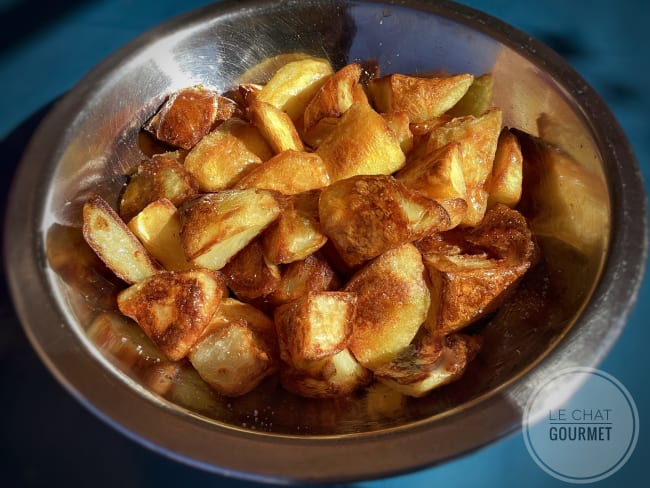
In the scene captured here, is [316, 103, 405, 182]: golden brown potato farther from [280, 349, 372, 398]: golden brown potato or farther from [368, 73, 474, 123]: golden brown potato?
[280, 349, 372, 398]: golden brown potato

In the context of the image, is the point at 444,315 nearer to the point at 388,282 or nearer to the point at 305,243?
the point at 388,282

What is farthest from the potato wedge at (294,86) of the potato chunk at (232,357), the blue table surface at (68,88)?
the blue table surface at (68,88)

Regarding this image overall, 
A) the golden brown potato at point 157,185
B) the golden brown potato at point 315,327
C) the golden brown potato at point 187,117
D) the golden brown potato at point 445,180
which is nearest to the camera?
the golden brown potato at point 315,327

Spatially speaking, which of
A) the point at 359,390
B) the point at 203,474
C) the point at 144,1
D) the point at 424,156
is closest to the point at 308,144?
the point at 424,156

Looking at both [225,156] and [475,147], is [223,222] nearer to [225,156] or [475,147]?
[225,156]

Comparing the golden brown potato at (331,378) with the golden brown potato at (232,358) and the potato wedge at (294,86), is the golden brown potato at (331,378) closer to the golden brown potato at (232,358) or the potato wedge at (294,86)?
the golden brown potato at (232,358)

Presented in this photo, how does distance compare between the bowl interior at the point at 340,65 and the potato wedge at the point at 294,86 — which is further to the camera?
the potato wedge at the point at 294,86
